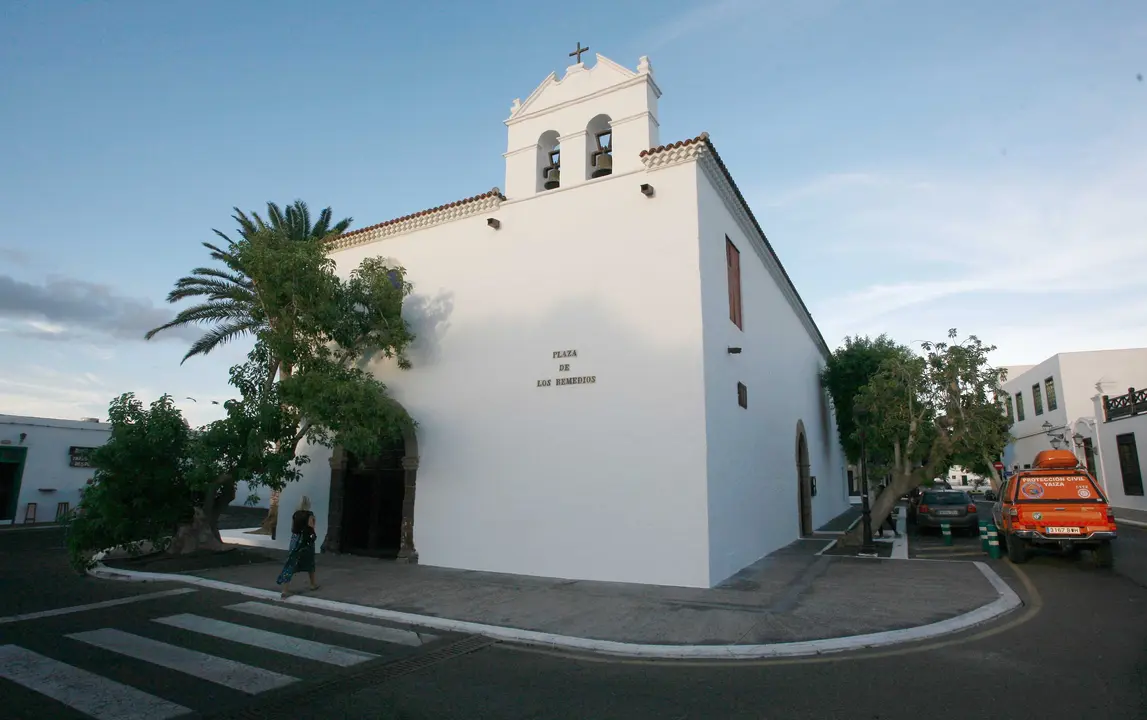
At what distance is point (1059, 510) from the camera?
11281 millimetres

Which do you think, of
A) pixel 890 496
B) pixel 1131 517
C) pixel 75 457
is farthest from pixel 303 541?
pixel 1131 517

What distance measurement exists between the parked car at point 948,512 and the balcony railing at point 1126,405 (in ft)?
41.7

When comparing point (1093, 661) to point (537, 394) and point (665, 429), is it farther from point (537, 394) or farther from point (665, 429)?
point (537, 394)

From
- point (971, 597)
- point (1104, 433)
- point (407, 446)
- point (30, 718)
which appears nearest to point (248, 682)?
point (30, 718)

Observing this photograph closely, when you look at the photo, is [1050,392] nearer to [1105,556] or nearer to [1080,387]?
[1080,387]

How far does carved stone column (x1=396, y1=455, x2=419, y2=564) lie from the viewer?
488 inches

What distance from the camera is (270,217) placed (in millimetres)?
19547

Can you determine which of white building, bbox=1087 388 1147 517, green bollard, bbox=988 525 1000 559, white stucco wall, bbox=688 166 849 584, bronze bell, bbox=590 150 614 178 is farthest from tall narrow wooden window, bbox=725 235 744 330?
white building, bbox=1087 388 1147 517

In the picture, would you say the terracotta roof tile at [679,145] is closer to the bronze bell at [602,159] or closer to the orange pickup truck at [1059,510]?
the bronze bell at [602,159]

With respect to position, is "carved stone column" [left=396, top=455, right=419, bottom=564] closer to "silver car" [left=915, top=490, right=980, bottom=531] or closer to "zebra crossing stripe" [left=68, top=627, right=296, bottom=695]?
"zebra crossing stripe" [left=68, top=627, right=296, bottom=695]

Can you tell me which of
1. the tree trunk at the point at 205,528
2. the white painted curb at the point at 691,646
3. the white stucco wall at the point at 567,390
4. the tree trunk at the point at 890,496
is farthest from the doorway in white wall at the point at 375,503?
the tree trunk at the point at 890,496

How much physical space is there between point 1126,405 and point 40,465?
44496mm

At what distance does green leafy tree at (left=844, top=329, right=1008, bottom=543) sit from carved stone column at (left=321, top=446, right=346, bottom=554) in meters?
11.8

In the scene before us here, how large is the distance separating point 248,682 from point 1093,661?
7.74 metres
